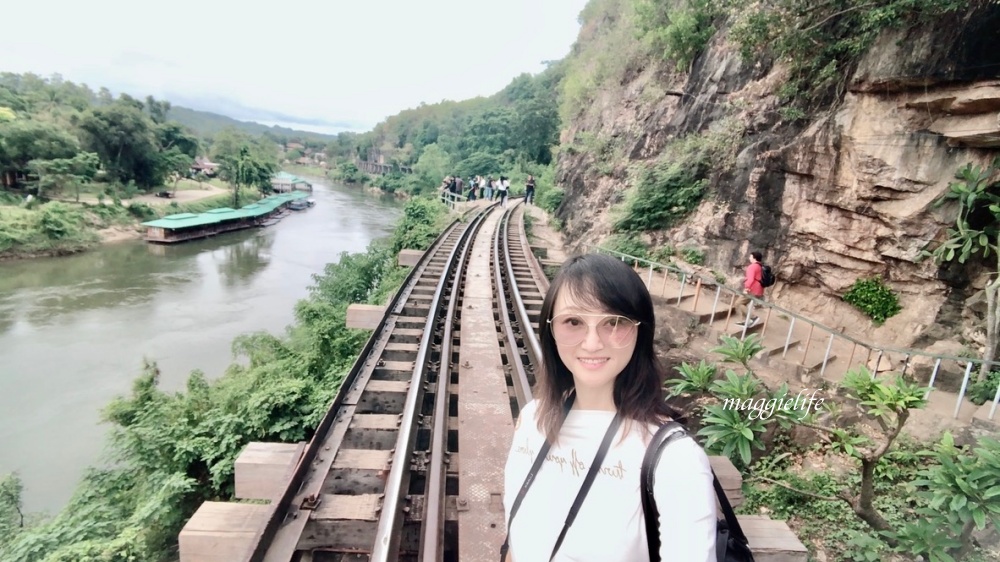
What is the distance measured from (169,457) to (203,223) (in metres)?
32.2

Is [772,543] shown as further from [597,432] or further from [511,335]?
[511,335]

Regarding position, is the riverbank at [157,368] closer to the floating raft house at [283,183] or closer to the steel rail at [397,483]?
the steel rail at [397,483]

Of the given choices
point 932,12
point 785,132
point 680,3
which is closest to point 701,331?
point 785,132

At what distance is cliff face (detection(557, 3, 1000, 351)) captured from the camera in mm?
5840

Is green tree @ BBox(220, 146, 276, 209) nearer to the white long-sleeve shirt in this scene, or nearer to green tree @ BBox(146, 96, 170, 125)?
green tree @ BBox(146, 96, 170, 125)

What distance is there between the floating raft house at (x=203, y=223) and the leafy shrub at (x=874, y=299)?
34.4 metres

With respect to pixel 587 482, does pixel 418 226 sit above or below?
below

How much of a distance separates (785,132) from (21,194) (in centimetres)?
4273

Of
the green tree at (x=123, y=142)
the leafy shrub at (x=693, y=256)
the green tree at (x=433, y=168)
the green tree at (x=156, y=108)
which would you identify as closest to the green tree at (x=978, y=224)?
the leafy shrub at (x=693, y=256)

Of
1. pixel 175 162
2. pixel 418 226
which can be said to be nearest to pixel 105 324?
pixel 418 226

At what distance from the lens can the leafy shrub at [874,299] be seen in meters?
6.75

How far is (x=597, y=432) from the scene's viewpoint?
1392 mm

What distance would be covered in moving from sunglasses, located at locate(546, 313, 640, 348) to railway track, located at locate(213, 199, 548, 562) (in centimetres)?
162

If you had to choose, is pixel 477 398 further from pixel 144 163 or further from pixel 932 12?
pixel 144 163
